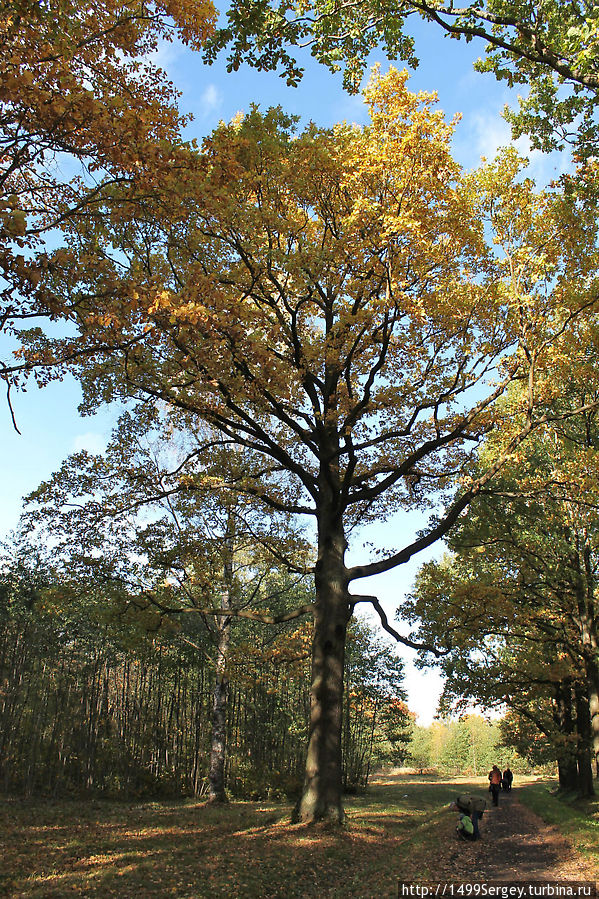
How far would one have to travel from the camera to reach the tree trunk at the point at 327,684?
378 inches

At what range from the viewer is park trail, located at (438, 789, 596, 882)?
276 inches

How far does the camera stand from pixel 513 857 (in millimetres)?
8586

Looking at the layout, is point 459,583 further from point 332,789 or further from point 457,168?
point 457,168

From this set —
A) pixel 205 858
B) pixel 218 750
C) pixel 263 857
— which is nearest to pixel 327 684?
pixel 263 857

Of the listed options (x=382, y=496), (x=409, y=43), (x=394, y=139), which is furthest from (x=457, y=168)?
(x=382, y=496)

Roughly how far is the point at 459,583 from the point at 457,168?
9.45 meters

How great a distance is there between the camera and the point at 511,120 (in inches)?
286

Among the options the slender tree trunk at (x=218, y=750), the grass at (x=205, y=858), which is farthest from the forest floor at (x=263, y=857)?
the slender tree trunk at (x=218, y=750)

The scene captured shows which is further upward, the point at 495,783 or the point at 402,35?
the point at 402,35

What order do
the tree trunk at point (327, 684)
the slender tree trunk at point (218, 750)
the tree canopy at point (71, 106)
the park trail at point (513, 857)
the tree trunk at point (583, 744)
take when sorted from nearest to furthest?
the tree canopy at point (71, 106) → the park trail at point (513, 857) → the tree trunk at point (327, 684) → the slender tree trunk at point (218, 750) → the tree trunk at point (583, 744)

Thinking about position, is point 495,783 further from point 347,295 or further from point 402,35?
point 402,35

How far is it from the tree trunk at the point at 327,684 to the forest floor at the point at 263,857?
470 mm

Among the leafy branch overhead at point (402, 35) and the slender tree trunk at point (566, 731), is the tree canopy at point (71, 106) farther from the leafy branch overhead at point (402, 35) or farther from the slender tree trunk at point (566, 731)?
the slender tree trunk at point (566, 731)

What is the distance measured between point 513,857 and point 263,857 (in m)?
4.03
